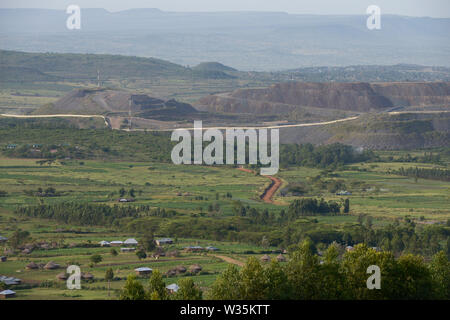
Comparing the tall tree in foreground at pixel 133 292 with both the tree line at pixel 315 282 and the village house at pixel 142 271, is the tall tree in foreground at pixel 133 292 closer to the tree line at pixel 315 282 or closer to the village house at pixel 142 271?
the tree line at pixel 315 282

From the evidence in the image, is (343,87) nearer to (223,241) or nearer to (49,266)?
(223,241)

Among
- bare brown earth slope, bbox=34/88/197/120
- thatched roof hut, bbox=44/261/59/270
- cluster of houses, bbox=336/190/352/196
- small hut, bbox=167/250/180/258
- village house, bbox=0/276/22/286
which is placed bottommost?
cluster of houses, bbox=336/190/352/196

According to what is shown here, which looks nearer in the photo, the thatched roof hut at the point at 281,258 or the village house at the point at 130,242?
the thatched roof hut at the point at 281,258

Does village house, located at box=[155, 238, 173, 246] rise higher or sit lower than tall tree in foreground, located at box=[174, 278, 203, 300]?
lower

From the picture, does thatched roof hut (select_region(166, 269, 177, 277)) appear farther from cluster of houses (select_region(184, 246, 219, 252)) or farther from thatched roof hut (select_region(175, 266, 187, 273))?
cluster of houses (select_region(184, 246, 219, 252))

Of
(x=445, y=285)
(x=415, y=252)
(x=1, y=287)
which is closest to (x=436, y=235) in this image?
(x=415, y=252)

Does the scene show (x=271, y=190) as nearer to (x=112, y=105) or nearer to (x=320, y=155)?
(x=320, y=155)

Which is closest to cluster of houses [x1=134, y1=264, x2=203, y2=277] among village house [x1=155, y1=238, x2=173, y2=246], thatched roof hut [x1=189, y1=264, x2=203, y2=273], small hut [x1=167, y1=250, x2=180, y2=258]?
A: thatched roof hut [x1=189, y1=264, x2=203, y2=273]

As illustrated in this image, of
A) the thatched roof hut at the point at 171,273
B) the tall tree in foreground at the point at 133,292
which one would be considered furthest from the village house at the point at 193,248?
the tall tree in foreground at the point at 133,292
